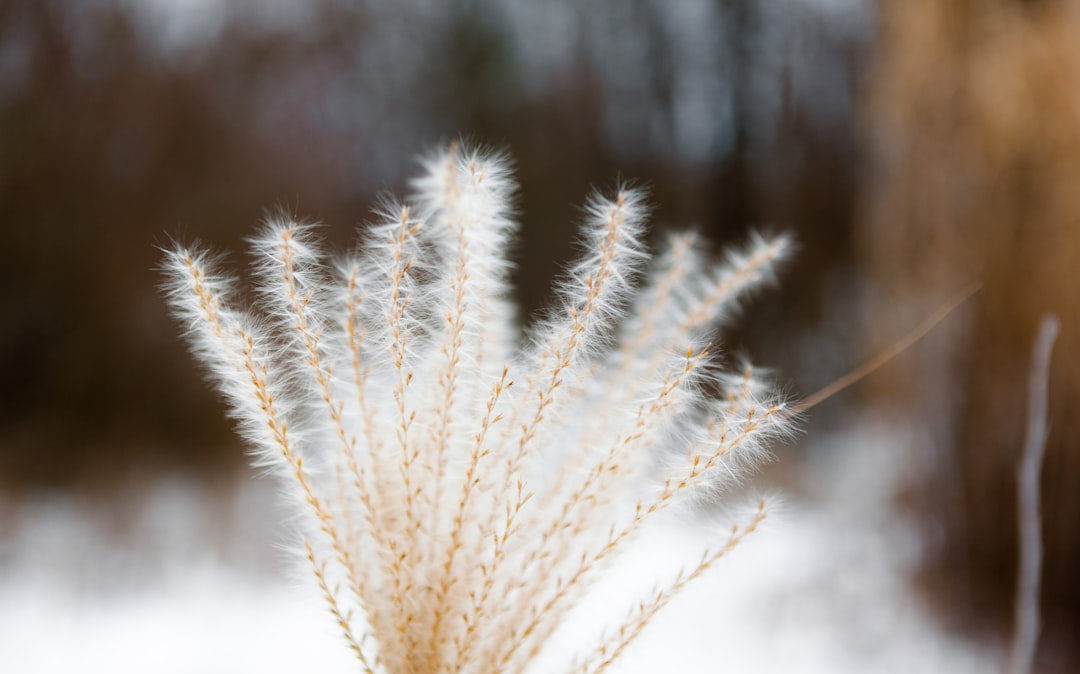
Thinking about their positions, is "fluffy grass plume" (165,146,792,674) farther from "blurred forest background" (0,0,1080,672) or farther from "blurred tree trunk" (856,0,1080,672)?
"blurred tree trunk" (856,0,1080,672)

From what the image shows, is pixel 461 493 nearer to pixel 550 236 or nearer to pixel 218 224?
pixel 218 224

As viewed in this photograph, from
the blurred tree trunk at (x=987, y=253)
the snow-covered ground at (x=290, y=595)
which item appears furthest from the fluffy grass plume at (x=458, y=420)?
the blurred tree trunk at (x=987, y=253)

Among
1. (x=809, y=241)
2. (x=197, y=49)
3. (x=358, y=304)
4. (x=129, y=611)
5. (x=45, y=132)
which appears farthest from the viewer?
(x=809, y=241)

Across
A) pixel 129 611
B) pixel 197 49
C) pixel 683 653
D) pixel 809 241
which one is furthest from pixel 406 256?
pixel 809 241

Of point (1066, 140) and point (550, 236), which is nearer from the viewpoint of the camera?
point (1066, 140)

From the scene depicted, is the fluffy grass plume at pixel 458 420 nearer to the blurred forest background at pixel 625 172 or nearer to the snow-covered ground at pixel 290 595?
the blurred forest background at pixel 625 172
